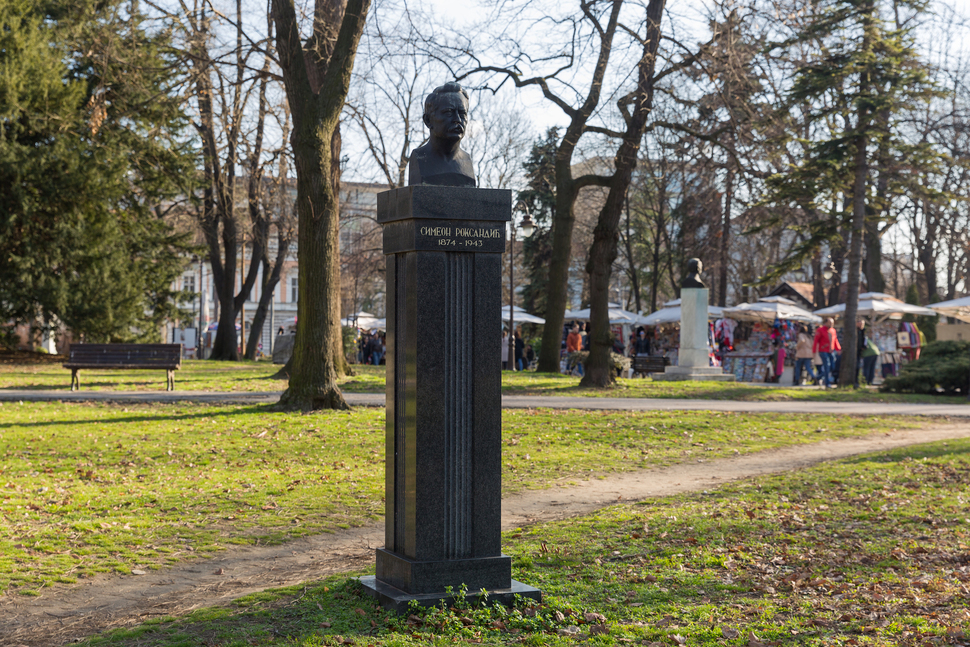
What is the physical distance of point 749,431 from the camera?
14453 millimetres

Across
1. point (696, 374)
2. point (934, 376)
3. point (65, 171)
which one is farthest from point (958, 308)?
point (65, 171)

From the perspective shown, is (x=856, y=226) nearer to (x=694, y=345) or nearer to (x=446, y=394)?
(x=694, y=345)

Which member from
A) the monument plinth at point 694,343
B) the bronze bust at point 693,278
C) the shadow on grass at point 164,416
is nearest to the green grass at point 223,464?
the shadow on grass at point 164,416

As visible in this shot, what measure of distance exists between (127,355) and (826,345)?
17.7 m

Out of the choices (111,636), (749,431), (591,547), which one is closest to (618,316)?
(749,431)

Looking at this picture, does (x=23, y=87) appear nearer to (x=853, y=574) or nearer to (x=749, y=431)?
(x=749, y=431)

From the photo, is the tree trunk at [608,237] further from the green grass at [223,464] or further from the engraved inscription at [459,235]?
the engraved inscription at [459,235]

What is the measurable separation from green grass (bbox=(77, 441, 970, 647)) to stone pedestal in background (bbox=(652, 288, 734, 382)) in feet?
57.6

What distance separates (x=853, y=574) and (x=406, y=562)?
3144mm

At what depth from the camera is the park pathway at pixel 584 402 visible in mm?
16500

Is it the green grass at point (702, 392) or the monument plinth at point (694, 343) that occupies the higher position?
the monument plinth at point (694, 343)

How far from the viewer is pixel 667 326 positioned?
36938 millimetres

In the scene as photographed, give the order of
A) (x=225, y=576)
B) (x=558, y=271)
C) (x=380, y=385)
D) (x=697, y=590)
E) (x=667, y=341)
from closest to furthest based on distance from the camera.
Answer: (x=697, y=590), (x=225, y=576), (x=380, y=385), (x=558, y=271), (x=667, y=341)

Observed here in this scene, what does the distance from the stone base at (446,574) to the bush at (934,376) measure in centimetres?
1990
